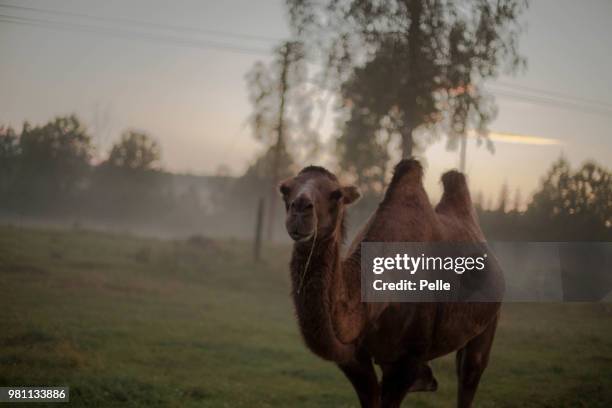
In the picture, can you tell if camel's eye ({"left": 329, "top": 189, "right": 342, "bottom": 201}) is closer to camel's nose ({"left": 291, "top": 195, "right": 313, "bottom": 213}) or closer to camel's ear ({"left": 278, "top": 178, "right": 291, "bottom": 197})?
camel's ear ({"left": 278, "top": 178, "right": 291, "bottom": 197})

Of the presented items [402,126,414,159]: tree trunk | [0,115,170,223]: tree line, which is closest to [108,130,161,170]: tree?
[0,115,170,223]: tree line

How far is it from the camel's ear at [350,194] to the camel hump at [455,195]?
2.87 meters

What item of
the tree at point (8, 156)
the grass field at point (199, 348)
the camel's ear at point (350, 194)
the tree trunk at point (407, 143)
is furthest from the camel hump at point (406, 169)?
the tree at point (8, 156)

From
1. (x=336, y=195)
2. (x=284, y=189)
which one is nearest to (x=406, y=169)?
(x=336, y=195)

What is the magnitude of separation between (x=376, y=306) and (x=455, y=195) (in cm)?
321

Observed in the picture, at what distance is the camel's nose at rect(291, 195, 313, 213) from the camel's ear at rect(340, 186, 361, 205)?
2.59ft

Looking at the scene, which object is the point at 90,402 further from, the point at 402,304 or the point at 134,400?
the point at 402,304

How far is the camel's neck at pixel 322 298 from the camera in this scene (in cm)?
379

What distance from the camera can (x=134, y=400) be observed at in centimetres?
620

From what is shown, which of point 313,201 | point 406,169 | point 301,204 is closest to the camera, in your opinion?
point 301,204

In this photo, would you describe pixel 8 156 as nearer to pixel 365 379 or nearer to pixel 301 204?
pixel 365 379

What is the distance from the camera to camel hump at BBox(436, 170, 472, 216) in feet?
23.1

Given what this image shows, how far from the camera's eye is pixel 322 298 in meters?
3.77

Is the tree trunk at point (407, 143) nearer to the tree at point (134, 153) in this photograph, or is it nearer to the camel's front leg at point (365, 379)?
the camel's front leg at point (365, 379)
